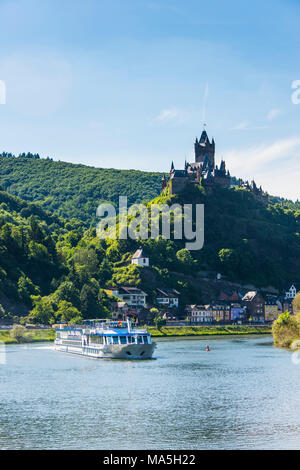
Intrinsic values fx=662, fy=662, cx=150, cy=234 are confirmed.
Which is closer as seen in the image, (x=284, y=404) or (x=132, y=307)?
(x=284, y=404)

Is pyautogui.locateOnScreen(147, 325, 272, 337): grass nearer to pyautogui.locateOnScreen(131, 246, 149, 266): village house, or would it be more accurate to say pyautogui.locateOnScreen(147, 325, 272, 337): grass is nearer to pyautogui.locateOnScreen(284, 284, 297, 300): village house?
pyautogui.locateOnScreen(284, 284, 297, 300): village house

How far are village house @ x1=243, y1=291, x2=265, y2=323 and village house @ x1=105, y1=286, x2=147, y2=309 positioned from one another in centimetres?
2384

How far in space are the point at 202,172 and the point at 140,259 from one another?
46057mm

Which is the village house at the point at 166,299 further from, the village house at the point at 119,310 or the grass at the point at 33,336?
the grass at the point at 33,336

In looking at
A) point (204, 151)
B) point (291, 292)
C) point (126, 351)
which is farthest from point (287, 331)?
point (204, 151)

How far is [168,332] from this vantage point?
111 meters

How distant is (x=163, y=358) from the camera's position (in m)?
66.8

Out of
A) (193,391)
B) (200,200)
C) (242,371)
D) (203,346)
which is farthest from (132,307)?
(193,391)

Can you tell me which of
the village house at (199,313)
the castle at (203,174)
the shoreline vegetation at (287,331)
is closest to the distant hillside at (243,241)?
the castle at (203,174)

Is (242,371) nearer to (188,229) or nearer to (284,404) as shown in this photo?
(284,404)

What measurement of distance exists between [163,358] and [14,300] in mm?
45032

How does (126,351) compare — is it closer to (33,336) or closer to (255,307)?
(33,336)

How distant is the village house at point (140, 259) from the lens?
442ft

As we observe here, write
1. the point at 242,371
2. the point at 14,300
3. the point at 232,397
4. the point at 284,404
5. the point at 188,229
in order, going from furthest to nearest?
the point at 188,229
the point at 14,300
the point at 242,371
the point at 232,397
the point at 284,404
